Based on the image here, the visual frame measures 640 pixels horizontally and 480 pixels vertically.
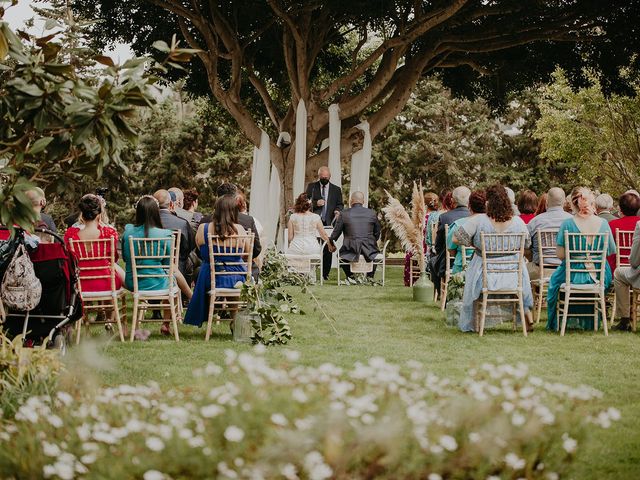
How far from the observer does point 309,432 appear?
12.5ft

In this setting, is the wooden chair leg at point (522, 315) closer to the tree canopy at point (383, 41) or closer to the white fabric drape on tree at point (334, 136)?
the tree canopy at point (383, 41)

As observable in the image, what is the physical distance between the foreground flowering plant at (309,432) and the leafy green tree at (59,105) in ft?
4.09

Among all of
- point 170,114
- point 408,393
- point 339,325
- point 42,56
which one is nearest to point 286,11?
point 339,325

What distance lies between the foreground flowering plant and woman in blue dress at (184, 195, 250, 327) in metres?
6.18

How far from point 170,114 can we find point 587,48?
80.3 ft

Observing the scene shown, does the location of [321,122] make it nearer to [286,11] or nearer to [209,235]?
[286,11]

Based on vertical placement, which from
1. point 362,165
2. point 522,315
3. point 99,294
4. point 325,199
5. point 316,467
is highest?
point 362,165

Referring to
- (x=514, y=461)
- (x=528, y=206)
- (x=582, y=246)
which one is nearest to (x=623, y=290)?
(x=582, y=246)

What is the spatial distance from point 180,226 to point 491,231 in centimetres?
382

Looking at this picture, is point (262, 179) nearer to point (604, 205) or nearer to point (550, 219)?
point (604, 205)

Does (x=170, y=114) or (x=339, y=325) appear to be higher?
(x=170, y=114)

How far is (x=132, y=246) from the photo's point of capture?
34.6 ft

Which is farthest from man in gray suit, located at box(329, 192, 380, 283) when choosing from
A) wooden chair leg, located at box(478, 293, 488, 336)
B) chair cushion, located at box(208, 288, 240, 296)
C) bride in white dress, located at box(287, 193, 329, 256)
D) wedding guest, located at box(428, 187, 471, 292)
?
chair cushion, located at box(208, 288, 240, 296)

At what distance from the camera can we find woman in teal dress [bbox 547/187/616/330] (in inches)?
455
